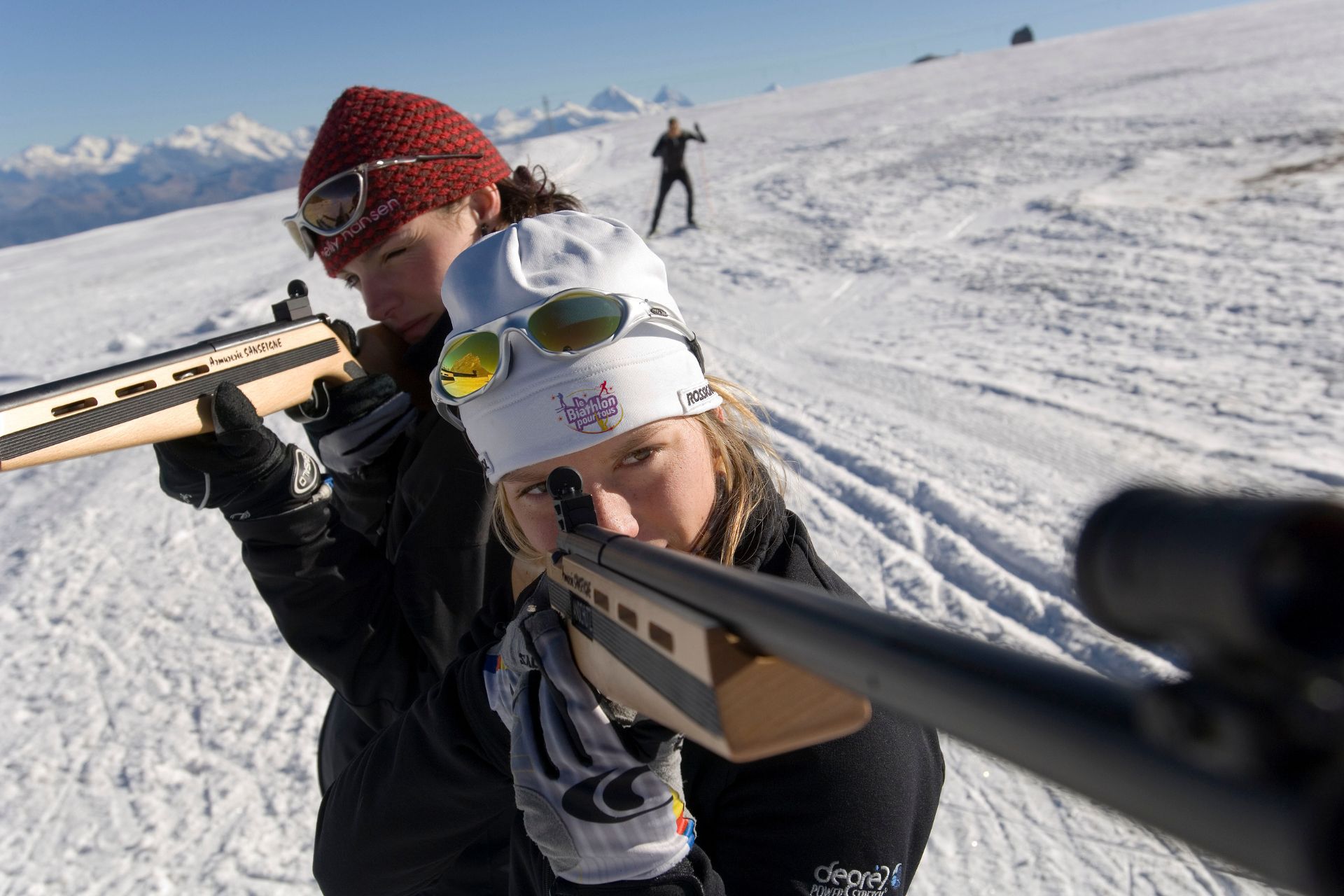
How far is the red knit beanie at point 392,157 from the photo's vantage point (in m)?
2.43

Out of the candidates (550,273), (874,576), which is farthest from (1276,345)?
(550,273)

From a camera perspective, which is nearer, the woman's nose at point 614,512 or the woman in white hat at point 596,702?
the woman in white hat at point 596,702

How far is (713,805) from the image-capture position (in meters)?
1.36

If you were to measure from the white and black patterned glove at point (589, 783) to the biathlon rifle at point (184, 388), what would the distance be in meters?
1.74

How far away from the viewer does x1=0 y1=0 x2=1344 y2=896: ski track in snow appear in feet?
9.11

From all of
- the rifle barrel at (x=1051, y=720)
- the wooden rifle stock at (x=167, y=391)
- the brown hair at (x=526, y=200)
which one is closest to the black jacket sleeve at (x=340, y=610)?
the wooden rifle stock at (x=167, y=391)

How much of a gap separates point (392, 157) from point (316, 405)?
87 cm

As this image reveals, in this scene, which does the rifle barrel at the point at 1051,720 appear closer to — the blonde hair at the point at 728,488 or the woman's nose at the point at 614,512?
the woman's nose at the point at 614,512

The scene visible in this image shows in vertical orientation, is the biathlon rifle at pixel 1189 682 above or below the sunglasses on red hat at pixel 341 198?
below

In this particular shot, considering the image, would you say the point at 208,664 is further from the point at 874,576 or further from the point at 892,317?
the point at 892,317

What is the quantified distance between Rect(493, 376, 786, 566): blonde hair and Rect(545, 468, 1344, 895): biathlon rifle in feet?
2.70

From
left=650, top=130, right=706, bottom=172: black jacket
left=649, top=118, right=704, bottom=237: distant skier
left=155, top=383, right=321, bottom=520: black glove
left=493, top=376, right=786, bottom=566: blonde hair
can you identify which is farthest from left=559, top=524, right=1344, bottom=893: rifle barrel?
left=650, top=130, right=706, bottom=172: black jacket

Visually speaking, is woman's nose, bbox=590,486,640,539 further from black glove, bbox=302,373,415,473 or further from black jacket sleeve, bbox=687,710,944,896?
black glove, bbox=302,373,415,473

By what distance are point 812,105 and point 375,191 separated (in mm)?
24833
